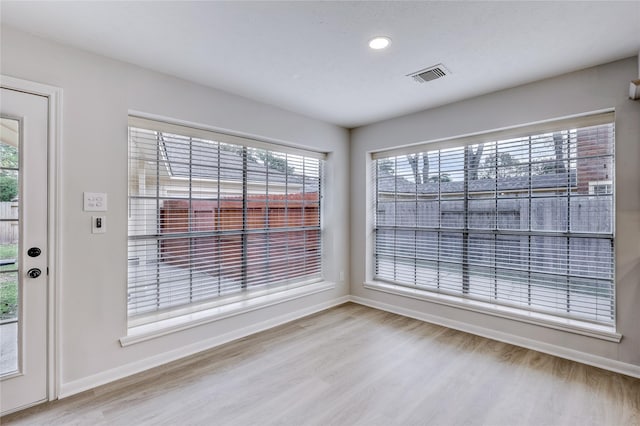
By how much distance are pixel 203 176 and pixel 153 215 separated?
574mm

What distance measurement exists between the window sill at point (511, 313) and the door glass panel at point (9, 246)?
3.44 metres

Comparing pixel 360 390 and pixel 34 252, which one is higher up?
pixel 34 252

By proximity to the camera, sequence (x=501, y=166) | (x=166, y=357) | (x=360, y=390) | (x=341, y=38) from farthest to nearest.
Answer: (x=501, y=166)
(x=166, y=357)
(x=360, y=390)
(x=341, y=38)

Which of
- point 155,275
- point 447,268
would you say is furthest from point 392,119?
point 155,275

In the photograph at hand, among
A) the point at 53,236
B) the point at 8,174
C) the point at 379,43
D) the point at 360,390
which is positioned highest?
the point at 379,43

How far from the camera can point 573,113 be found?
8.55ft

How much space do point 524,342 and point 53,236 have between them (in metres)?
3.99

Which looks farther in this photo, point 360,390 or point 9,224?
point 360,390

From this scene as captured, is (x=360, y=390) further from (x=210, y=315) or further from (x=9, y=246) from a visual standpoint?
(x=9, y=246)

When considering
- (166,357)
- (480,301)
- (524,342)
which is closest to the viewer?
(166,357)

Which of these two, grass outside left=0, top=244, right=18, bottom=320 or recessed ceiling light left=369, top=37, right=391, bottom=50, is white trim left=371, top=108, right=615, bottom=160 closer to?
recessed ceiling light left=369, top=37, right=391, bottom=50

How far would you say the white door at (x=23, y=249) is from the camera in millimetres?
1951

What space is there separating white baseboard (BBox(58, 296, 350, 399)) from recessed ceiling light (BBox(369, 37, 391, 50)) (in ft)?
9.26

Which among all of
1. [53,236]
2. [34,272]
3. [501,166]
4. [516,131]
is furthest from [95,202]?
[516,131]
